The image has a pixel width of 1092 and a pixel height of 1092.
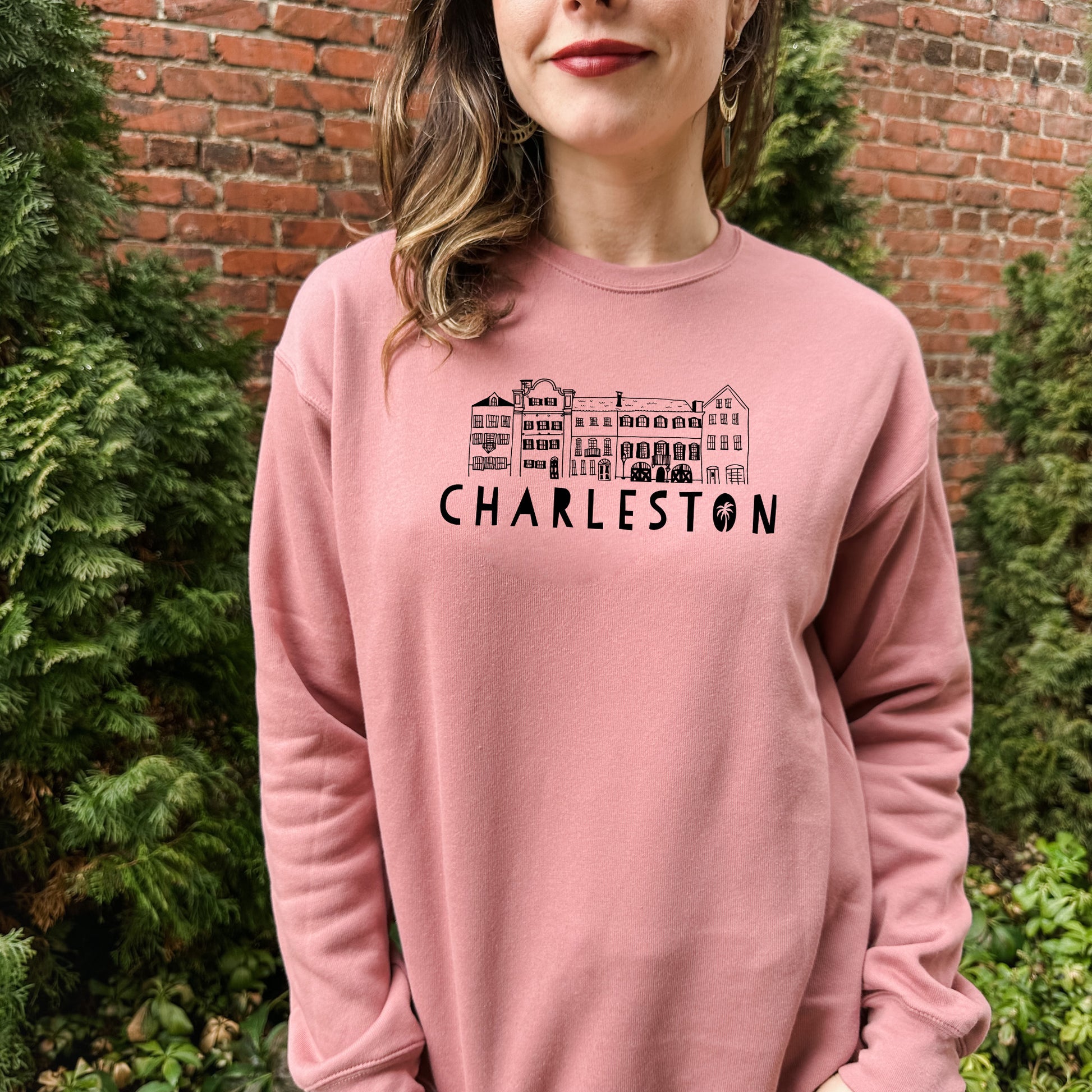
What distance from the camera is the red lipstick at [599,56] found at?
96 centimetres

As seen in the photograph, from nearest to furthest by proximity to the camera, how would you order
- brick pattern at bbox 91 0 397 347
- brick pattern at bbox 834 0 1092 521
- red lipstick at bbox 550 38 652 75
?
red lipstick at bbox 550 38 652 75 < brick pattern at bbox 91 0 397 347 < brick pattern at bbox 834 0 1092 521

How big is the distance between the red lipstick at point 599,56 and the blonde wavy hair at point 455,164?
0.19 m

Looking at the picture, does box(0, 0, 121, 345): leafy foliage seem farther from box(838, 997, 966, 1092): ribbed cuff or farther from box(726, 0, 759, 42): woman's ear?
box(838, 997, 966, 1092): ribbed cuff

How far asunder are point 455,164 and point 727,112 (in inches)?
14.3

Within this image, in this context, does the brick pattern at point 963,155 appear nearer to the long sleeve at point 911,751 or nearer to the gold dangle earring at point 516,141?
Answer: the long sleeve at point 911,751

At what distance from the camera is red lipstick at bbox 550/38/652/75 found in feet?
3.16

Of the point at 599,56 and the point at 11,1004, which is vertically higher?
the point at 599,56

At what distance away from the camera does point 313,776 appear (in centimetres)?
108

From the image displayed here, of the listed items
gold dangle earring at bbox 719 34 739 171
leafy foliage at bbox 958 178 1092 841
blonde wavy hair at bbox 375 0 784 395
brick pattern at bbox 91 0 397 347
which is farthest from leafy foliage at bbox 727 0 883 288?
blonde wavy hair at bbox 375 0 784 395

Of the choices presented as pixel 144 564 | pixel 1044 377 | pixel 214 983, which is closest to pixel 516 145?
pixel 144 564

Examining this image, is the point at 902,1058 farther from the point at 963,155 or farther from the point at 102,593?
the point at 963,155

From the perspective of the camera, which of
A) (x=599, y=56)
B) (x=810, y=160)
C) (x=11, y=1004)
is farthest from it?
(x=810, y=160)

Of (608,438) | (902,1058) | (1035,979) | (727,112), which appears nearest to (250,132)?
(727,112)

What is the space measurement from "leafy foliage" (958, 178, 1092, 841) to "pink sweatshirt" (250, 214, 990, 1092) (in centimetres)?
238
